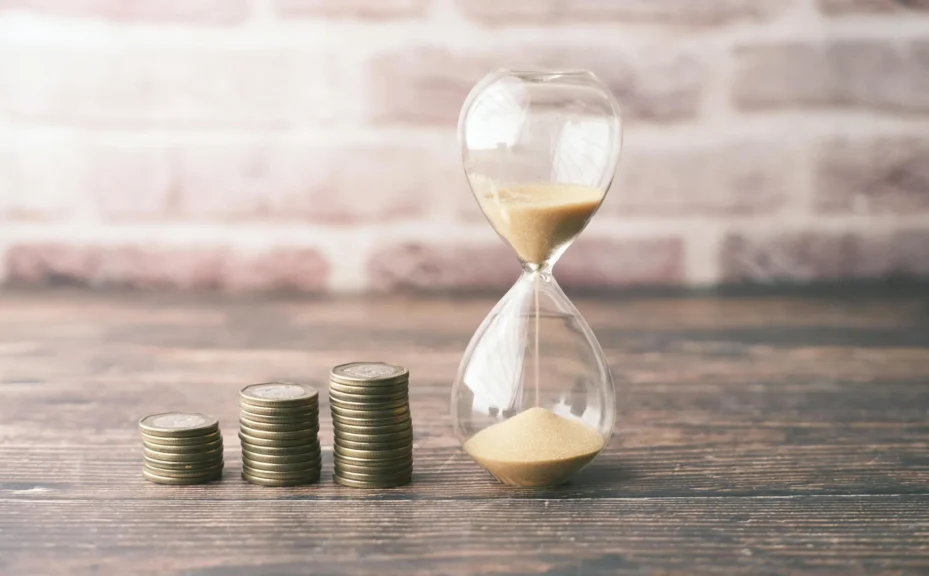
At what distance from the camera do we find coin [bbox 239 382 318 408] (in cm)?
112

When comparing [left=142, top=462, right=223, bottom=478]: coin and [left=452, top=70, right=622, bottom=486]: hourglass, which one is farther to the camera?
[left=142, top=462, right=223, bottom=478]: coin

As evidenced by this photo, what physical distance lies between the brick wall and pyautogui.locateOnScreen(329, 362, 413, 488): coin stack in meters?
1.25

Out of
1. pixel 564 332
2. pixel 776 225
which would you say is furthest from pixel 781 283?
pixel 564 332

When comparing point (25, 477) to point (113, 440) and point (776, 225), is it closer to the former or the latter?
point (113, 440)

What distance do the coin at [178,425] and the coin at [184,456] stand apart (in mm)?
18

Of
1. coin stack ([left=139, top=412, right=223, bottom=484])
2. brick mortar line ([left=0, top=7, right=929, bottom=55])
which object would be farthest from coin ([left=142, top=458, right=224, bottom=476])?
brick mortar line ([left=0, top=7, right=929, bottom=55])

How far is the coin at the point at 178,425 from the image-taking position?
1152 millimetres

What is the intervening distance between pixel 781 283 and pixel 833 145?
31 cm

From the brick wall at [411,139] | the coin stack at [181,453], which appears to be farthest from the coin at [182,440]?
the brick wall at [411,139]

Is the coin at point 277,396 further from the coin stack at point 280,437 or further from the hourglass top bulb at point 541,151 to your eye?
the hourglass top bulb at point 541,151

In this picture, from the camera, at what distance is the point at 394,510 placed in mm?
1066

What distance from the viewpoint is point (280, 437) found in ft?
3.73

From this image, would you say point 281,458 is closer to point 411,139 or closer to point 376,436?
point 376,436

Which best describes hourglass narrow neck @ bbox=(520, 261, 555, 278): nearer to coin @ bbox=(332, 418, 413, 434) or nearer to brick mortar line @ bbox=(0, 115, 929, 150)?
coin @ bbox=(332, 418, 413, 434)
